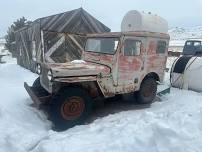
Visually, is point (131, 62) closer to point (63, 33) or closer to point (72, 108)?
point (72, 108)

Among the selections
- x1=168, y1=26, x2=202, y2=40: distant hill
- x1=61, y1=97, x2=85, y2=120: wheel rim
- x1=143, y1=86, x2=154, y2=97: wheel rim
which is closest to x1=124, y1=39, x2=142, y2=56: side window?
x1=143, y1=86, x2=154, y2=97: wheel rim

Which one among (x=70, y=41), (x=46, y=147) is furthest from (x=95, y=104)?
(x=70, y=41)

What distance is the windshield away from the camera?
25.4 feet

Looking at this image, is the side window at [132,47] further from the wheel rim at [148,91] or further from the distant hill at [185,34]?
A: the distant hill at [185,34]

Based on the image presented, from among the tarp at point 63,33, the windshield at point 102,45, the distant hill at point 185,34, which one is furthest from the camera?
the distant hill at point 185,34

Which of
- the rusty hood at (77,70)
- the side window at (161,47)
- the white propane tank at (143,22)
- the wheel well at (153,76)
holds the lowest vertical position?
the wheel well at (153,76)

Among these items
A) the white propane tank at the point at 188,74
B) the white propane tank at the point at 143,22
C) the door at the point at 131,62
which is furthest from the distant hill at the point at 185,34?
the door at the point at 131,62

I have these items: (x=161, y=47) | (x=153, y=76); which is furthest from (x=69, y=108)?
(x=161, y=47)

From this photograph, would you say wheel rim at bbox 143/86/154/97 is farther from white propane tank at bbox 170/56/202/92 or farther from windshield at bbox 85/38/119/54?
white propane tank at bbox 170/56/202/92

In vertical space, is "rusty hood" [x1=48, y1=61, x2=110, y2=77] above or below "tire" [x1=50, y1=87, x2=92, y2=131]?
above

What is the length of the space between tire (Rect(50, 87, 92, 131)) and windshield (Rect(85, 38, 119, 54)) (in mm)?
1423

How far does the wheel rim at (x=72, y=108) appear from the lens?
22.7 feet

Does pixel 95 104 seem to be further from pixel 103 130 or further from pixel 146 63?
pixel 103 130

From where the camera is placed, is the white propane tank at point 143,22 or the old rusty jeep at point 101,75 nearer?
the old rusty jeep at point 101,75
